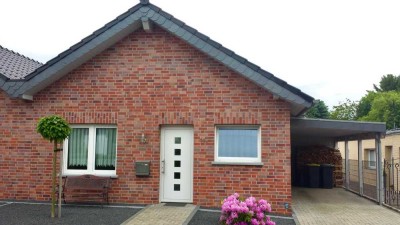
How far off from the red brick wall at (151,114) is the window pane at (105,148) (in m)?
0.34

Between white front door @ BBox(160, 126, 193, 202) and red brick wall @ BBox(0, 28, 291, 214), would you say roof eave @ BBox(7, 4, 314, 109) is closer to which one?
red brick wall @ BBox(0, 28, 291, 214)

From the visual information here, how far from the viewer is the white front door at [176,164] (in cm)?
1102

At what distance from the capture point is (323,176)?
690 inches

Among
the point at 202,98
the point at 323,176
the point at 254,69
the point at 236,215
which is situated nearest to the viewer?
the point at 236,215

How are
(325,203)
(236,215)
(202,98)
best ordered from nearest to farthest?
(236,215) < (202,98) < (325,203)

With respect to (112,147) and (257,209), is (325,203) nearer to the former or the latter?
(257,209)

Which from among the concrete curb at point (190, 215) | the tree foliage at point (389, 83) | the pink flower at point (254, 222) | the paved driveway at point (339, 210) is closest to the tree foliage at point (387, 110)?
the tree foliage at point (389, 83)

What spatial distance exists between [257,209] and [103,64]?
6.09 m

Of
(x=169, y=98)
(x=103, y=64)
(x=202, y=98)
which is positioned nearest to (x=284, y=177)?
(x=202, y=98)

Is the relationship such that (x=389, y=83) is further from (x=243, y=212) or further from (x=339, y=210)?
(x=243, y=212)

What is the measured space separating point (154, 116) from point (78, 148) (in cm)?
247

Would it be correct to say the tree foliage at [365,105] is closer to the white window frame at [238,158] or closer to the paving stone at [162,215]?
the white window frame at [238,158]

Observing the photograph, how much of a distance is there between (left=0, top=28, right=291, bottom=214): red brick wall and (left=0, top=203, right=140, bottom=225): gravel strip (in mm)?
857

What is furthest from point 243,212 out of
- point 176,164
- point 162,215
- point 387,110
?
point 387,110
